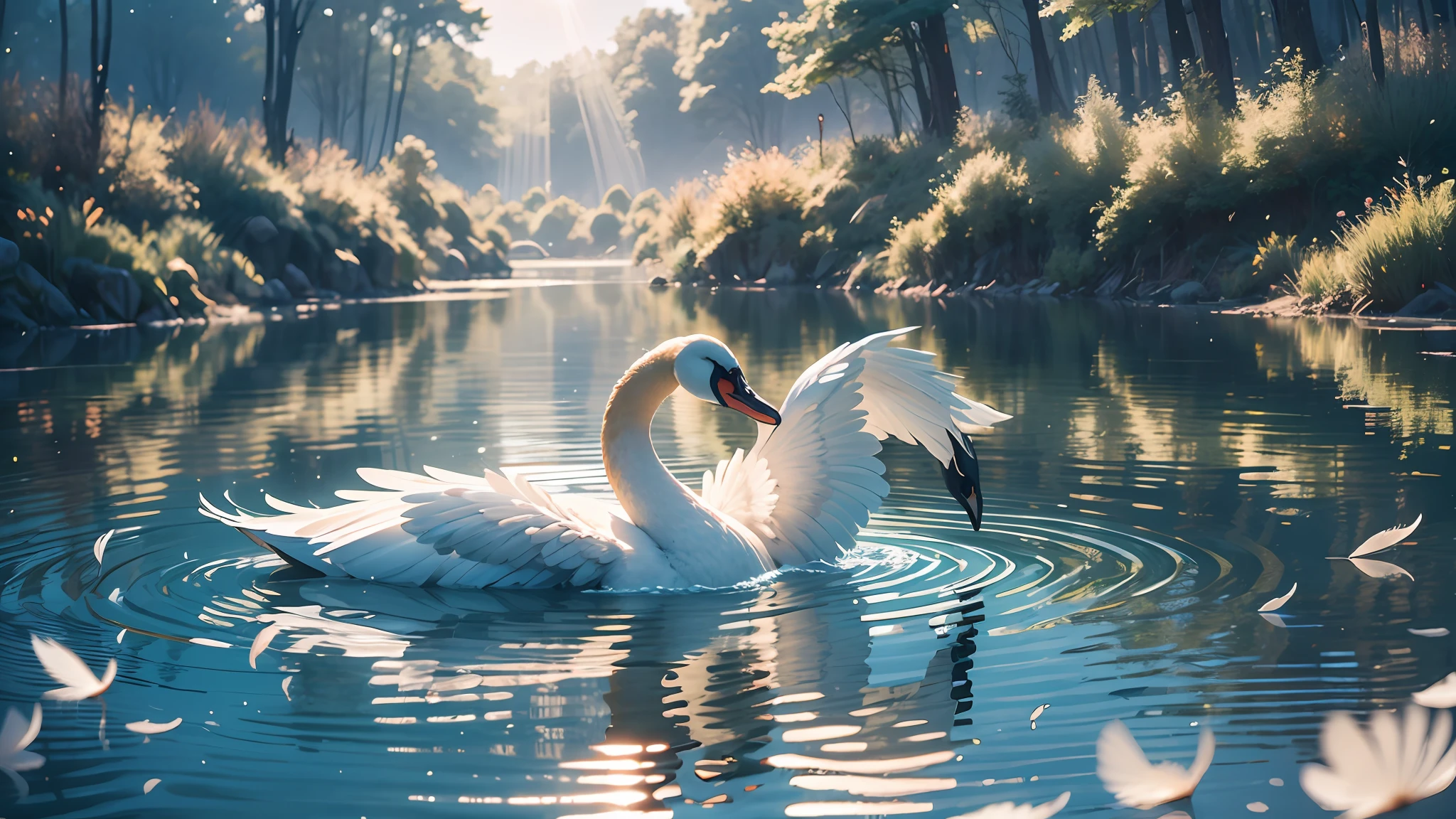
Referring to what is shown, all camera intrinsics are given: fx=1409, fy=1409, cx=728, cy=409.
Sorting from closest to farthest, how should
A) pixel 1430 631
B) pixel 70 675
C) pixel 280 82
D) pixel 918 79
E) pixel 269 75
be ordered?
pixel 70 675, pixel 1430 631, pixel 918 79, pixel 269 75, pixel 280 82

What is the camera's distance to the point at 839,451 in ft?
19.4

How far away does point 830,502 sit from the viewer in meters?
5.82

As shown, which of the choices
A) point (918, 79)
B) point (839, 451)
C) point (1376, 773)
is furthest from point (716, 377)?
point (918, 79)

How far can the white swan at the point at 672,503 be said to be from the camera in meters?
5.22

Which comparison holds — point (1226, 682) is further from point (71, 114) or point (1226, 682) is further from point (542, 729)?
point (71, 114)

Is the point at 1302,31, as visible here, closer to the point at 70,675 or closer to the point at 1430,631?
the point at 1430,631

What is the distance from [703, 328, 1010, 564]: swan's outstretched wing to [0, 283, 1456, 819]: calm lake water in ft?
0.71

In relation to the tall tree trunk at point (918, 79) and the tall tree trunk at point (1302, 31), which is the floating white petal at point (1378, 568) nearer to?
the tall tree trunk at point (1302, 31)

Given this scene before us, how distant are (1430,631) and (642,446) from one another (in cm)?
285

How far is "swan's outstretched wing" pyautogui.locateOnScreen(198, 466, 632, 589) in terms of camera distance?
517 cm

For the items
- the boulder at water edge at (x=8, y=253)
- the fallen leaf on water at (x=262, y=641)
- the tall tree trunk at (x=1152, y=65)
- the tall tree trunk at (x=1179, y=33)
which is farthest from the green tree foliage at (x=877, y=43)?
the fallen leaf on water at (x=262, y=641)

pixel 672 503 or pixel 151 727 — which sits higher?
pixel 672 503

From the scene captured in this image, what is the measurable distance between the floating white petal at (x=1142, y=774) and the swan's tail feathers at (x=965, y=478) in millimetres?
2745

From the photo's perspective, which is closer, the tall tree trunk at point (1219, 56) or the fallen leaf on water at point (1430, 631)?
Result: the fallen leaf on water at point (1430, 631)
